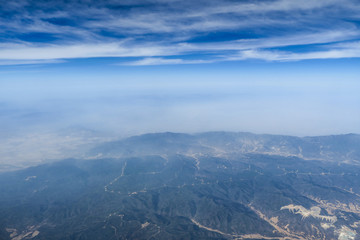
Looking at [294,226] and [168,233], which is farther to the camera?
[294,226]

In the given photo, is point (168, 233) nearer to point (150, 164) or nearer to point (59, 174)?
point (150, 164)

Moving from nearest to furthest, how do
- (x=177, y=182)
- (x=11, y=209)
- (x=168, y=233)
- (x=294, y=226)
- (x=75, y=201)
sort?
1. (x=168, y=233)
2. (x=294, y=226)
3. (x=11, y=209)
4. (x=75, y=201)
5. (x=177, y=182)

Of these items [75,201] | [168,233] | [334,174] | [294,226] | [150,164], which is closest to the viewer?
[168,233]

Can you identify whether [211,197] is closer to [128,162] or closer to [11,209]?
[128,162]

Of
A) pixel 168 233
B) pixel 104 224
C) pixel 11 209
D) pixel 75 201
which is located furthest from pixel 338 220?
pixel 11 209

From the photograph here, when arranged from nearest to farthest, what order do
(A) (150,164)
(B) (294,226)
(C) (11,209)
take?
(B) (294,226), (C) (11,209), (A) (150,164)

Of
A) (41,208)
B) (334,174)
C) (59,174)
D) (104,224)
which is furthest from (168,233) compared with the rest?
(334,174)
